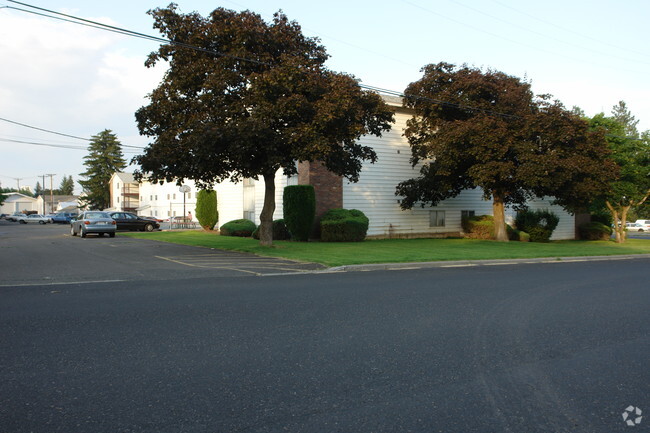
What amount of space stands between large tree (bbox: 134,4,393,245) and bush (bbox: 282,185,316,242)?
4.85 meters

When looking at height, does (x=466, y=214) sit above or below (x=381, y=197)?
below

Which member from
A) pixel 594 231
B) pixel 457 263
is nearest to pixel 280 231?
pixel 457 263

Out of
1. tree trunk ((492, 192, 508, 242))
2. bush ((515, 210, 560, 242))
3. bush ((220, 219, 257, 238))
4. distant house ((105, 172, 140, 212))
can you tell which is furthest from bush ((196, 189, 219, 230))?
distant house ((105, 172, 140, 212))

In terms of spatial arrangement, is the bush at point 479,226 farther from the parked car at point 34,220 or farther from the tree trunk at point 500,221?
the parked car at point 34,220

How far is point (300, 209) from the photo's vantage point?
2336 centimetres

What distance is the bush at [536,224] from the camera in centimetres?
3067

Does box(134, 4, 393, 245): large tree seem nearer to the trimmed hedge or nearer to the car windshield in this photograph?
the car windshield

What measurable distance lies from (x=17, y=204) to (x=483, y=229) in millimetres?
140815

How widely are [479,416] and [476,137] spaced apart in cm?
2059

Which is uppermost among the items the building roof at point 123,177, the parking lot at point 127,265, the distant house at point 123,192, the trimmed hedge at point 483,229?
the building roof at point 123,177

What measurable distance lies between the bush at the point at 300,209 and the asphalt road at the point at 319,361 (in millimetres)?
13942

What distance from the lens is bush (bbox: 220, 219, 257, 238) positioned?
1087 inches

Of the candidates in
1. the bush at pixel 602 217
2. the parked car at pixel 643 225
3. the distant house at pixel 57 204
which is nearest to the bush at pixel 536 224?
the bush at pixel 602 217

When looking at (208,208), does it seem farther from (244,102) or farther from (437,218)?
(244,102)
